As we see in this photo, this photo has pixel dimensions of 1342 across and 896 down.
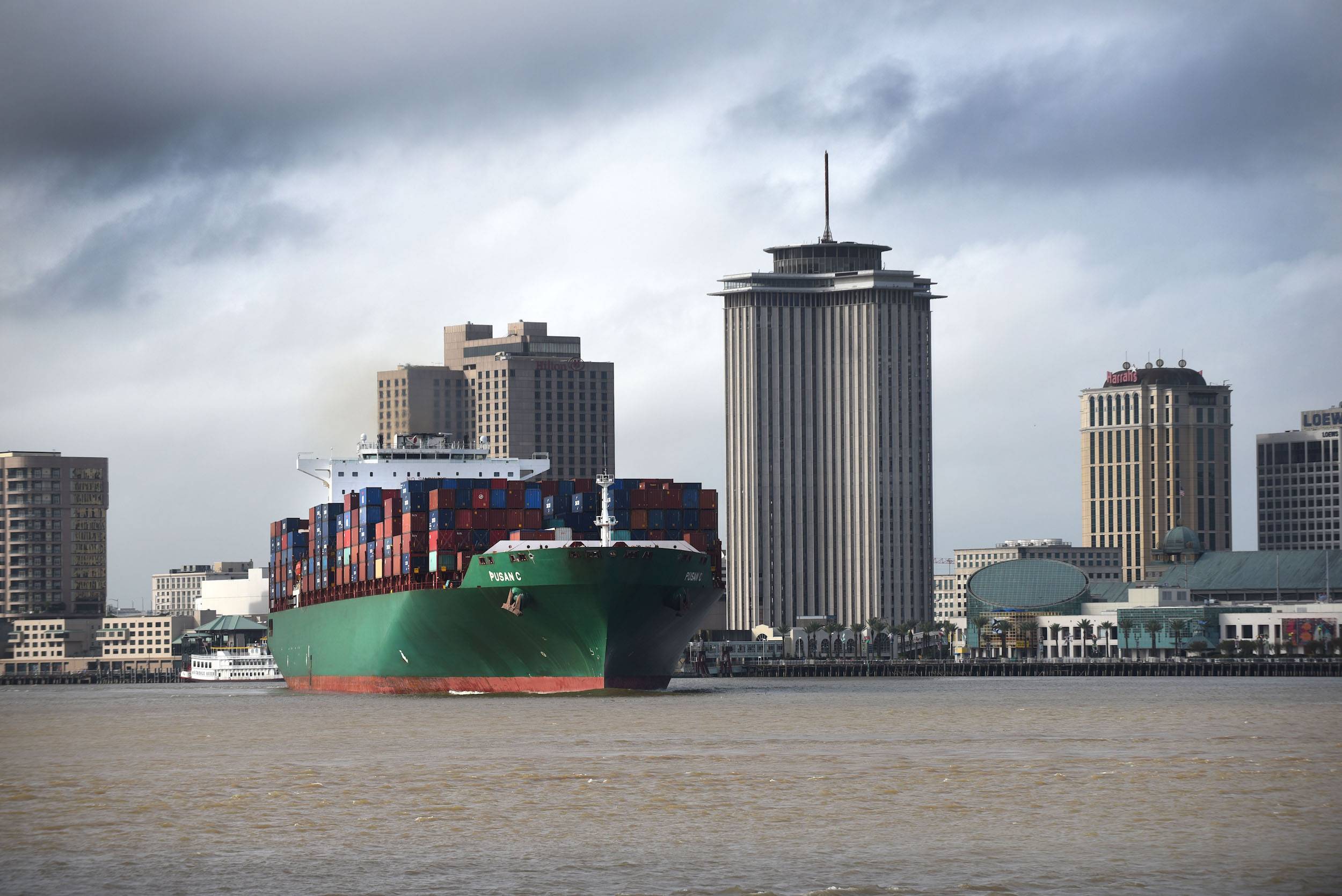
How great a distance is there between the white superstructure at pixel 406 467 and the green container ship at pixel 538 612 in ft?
74.2

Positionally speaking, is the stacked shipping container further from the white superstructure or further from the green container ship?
the white superstructure

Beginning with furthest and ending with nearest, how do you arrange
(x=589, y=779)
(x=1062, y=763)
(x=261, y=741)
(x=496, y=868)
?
(x=261, y=741) → (x=1062, y=763) → (x=589, y=779) → (x=496, y=868)

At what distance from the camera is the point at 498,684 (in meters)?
109

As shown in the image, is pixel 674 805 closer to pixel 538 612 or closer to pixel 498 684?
pixel 538 612

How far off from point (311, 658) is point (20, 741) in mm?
52253

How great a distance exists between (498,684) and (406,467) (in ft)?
124

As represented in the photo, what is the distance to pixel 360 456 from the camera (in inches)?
5748

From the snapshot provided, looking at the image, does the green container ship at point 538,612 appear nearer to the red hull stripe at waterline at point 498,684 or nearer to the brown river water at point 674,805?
the red hull stripe at waterline at point 498,684

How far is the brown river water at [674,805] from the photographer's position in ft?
138

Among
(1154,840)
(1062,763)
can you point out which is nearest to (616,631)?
(1062,763)

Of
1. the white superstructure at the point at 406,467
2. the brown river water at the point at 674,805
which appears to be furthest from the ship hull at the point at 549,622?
the white superstructure at the point at 406,467

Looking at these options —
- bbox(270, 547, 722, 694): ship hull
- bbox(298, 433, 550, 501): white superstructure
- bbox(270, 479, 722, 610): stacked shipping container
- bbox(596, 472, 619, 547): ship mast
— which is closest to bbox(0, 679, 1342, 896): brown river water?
bbox(270, 547, 722, 694): ship hull

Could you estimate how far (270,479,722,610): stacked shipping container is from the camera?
360ft

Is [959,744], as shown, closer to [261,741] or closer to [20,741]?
[261,741]
